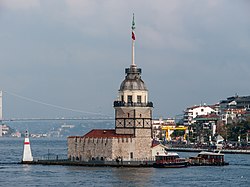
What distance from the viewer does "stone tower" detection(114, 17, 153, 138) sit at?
83.0 meters

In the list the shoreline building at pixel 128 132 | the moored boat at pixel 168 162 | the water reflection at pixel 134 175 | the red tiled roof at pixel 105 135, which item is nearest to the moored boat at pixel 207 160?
the moored boat at pixel 168 162

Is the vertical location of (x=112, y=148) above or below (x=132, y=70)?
below

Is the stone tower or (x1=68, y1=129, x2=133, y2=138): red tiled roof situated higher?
the stone tower

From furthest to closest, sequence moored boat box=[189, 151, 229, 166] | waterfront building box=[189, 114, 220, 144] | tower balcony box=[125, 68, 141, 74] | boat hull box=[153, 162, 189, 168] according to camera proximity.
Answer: waterfront building box=[189, 114, 220, 144] < moored boat box=[189, 151, 229, 166] < tower balcony box=[125, 68, 141, 74] < boat hull box=[153, 162, 189, 168]

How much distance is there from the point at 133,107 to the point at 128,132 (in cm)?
202

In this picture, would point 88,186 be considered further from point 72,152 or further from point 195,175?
point 72,152

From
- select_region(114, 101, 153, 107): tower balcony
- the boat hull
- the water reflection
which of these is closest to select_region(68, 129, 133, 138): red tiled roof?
select_region(114, 101, 153, 107): tower balcony

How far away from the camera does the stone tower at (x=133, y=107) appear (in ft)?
272

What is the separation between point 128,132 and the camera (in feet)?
273

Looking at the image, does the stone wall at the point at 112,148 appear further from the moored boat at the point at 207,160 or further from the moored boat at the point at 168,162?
the moored boat at the point at 207,160

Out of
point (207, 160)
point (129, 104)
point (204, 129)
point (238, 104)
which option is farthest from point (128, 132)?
point (238, 104)

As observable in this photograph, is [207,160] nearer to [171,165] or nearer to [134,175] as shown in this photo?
[171,165]

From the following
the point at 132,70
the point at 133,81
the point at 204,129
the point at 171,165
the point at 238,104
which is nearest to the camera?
the point at 171,165

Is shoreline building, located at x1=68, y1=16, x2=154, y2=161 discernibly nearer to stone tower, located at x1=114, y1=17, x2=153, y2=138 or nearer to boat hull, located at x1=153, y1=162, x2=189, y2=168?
stone tower, located at x1=114, y1=17, x2=153, y2=138
